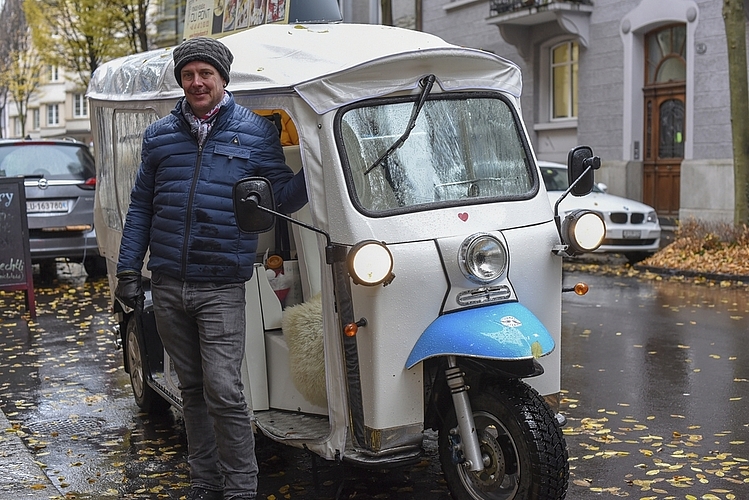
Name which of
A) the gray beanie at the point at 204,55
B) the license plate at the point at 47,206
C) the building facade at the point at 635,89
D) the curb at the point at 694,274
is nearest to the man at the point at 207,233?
the gray beanie at the point at 204,55

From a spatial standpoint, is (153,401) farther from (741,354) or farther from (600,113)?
(600,113)

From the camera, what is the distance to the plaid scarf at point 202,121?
4660 millimetres

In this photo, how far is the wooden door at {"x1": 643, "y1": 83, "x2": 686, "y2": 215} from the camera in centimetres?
2236

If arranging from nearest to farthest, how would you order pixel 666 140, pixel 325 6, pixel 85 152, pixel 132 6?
pixel 325 6 < pixel 85 152 < pixel 666 140 < pixel 132 6

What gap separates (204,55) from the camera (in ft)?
15.0

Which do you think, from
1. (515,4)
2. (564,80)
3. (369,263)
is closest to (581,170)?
(369,263)

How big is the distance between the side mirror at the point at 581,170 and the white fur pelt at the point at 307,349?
140 centimetres

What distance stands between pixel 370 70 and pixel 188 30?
389cm

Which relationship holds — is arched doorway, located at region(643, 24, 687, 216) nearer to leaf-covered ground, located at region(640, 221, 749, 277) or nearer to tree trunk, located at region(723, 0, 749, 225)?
leaf-covered ground, located at region(640, 221, 749, 277)

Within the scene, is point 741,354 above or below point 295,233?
below

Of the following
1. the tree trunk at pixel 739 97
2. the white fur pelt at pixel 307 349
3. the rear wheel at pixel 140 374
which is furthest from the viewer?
the tree trunk at pixel 739 97

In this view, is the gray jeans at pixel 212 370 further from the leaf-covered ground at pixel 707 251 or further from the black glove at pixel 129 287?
the leaf-covered ground at pixel 707 251

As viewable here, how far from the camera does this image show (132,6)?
31.8 metres

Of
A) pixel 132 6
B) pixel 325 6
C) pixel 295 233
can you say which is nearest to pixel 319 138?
pixel 295 233
